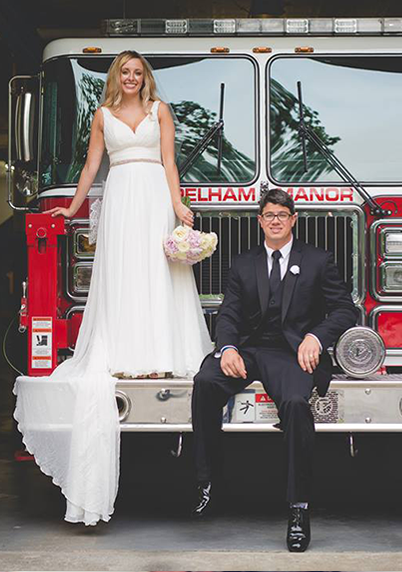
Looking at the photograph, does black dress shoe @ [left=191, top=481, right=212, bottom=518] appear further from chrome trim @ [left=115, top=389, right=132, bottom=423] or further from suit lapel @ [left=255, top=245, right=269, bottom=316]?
suit lapel @ [left=255, top=245, right=269, bottom=316]

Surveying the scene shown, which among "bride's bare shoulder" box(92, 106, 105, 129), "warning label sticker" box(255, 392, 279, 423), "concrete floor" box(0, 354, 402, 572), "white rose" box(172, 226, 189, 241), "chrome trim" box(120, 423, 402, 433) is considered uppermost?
"bride's bare shoulder" box(92, 106, 105, 129)

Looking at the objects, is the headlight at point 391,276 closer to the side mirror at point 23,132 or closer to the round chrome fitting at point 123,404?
the round chrome fitting at point 123,404

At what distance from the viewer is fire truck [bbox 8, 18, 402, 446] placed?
575 centimetres

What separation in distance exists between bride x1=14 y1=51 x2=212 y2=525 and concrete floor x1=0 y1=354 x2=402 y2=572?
1.55ft

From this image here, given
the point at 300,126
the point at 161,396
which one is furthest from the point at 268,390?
the point at 300,126

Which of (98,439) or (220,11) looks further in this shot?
(220,11)

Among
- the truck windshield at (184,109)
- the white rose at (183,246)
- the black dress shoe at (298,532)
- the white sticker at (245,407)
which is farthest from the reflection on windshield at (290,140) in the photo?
the black dress shoe at (298,532)

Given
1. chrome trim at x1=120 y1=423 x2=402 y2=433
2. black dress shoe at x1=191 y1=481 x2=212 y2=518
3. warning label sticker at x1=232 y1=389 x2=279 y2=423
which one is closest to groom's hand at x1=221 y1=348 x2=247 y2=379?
warning label sticker at x1=232 y1=389 x2=279 y2=423

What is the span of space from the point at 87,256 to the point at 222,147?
98 centimetres

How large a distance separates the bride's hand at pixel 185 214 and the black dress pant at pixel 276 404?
2.52ft

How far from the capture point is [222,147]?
→ 584 cm

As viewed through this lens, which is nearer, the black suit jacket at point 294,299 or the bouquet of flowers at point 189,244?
the black suit jacket at point 294,299

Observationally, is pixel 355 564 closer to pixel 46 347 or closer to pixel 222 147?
pixel 46 347

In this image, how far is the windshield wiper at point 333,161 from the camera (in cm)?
570
